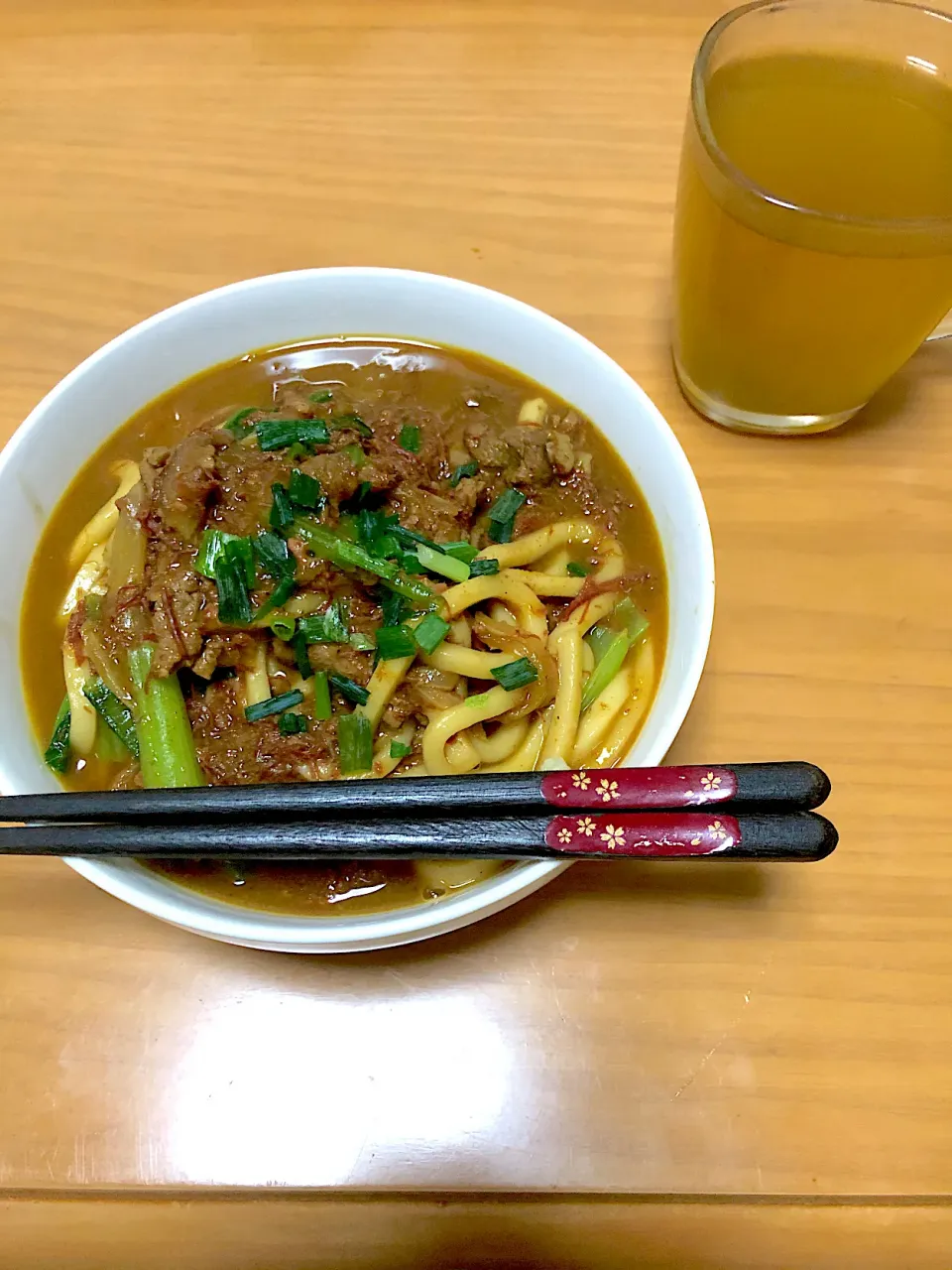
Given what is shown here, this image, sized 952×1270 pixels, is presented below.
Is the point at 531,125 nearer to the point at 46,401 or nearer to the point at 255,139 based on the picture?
the point at 255,139

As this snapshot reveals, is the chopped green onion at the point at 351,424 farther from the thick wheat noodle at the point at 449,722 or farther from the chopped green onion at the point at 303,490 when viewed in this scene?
the thick wheat noodle at the point at 449,722

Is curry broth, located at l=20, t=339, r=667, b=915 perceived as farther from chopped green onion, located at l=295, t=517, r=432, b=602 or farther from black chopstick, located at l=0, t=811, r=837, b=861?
chopped green onion, located at l=295, t=517, r=432, b=602

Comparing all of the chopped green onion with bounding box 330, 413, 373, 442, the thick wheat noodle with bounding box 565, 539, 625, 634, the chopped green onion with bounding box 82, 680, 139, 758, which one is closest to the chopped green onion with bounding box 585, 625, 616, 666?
the thick wheat noodle with bounding box 565, 539, 625, 634

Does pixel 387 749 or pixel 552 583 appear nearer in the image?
pixel 387 749

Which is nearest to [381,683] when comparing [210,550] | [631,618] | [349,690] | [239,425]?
[349,690]

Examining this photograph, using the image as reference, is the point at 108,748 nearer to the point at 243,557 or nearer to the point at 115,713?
the point at 115,713

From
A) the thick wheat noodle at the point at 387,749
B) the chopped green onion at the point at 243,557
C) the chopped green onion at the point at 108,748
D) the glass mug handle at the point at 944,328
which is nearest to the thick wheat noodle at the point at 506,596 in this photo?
the thick wheat noodle at the point at 387,749

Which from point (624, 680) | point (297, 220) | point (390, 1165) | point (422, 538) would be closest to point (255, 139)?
point (297, 220)
